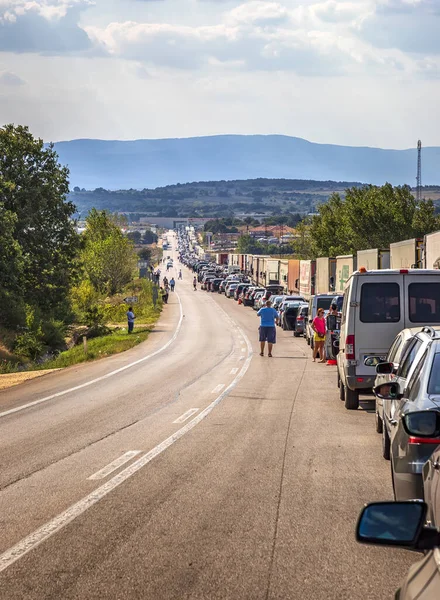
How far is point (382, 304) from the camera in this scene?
1641cm

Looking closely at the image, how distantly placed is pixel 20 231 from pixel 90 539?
142ft

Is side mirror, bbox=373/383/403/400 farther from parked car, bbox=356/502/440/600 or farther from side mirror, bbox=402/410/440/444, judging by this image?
parked car, bbox=356/502/440/600

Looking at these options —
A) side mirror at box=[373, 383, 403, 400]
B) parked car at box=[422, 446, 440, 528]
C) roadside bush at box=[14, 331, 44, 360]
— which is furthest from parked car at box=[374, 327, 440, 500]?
roadside bush at box=[14, 331, 44, 360]

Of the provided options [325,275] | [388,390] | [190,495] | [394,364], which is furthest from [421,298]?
[325,275]

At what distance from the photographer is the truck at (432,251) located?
79.0 feet

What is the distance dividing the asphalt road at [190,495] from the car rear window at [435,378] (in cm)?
128

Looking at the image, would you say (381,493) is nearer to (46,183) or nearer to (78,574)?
(78,574)

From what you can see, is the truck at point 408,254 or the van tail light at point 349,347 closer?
the van tail light at point 349,347

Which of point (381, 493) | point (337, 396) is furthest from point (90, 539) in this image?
point (337, 396)

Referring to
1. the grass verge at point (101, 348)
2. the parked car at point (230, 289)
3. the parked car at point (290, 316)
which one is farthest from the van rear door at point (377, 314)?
the parked car at point (230, 289)

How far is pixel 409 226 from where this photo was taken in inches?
2800

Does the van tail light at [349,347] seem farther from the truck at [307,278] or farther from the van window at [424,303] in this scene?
the truck at [307,278]

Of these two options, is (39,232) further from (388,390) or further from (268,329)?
(388,390)

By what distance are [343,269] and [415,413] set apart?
36605 millimetres
